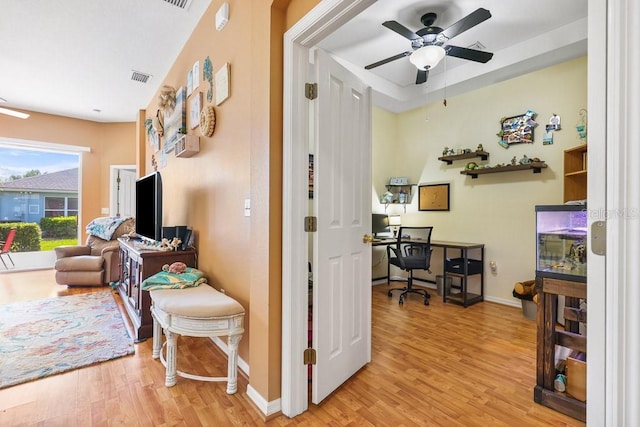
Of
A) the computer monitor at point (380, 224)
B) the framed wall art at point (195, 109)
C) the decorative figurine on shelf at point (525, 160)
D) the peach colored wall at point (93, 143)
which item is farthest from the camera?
the peach colored wall at point (93, 143)

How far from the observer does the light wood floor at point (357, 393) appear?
65.9 inches

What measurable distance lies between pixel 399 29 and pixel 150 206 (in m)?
2.90

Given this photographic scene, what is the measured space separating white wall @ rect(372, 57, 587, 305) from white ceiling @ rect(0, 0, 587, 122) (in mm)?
227

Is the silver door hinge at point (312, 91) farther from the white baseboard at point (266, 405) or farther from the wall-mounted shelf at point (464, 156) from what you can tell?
the wall-mounted shelf at point (464, 156)

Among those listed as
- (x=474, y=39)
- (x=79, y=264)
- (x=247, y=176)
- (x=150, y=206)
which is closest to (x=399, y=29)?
(x=474, y=39)

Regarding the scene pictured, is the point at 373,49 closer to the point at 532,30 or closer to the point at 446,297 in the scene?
the point at 532,30

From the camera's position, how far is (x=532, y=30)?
3254mm

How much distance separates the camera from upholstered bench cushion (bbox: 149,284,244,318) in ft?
6.12

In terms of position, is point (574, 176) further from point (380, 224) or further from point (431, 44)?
point (380, 224)

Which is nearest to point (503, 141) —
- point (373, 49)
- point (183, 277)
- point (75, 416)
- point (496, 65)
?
point (496, 65)

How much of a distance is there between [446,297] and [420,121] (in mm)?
2730

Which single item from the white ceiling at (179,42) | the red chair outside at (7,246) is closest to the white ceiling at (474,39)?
the white ceiling at (179,42)

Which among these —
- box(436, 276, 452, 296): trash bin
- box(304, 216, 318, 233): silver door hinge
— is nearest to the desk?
box(436, 276, 452, 296): trash bin

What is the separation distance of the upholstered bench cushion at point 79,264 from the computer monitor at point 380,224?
4.12m
